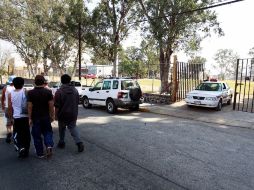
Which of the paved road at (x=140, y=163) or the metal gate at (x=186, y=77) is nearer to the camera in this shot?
the paved road at (x=140, y=163)

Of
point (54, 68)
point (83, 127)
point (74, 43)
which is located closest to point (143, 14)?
point (83, 127)

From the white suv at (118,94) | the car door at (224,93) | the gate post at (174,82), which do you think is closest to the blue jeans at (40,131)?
the white suv at (118,94)

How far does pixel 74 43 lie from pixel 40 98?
2758cm

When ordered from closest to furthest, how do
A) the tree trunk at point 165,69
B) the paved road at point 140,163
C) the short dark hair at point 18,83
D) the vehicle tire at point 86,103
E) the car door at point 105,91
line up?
the paved road at point 140,163 < the short dark hair at point 18,83 < the car door at point 105,91 < the vehicle tire at point 86,103 < the tree trunk at point 165,69

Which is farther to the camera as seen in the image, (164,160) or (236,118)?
(236,118)

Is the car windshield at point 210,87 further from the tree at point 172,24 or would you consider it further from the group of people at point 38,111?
the group of people at point 38,111

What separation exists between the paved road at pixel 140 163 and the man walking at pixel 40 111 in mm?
535

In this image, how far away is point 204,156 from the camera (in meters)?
6.64

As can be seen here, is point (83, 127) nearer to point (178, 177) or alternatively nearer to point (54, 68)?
point (178, 177)

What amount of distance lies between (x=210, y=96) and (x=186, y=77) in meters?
3.52

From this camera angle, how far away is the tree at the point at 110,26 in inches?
827

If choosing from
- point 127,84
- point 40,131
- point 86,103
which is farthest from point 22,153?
point 86,103

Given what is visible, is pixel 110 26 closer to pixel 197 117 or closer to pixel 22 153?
pixel 197 117

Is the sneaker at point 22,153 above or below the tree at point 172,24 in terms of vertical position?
below
